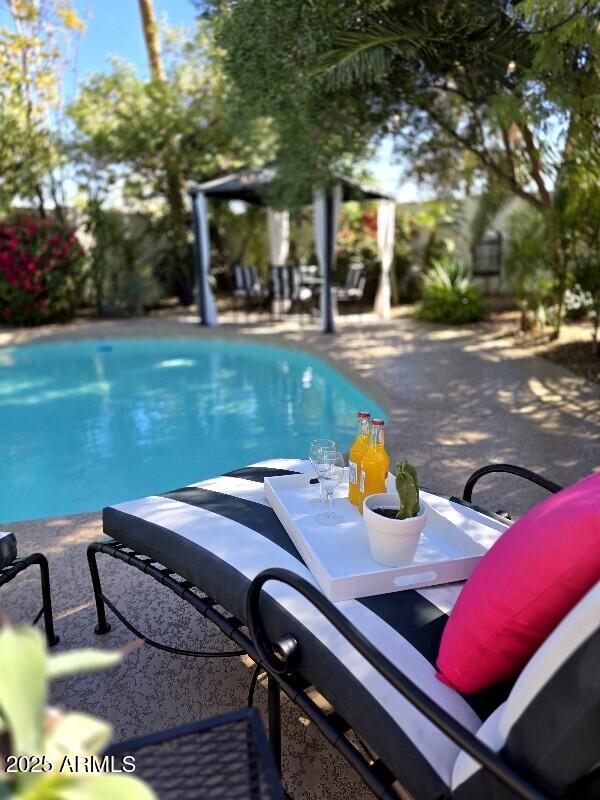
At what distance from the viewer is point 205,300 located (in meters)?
11.1

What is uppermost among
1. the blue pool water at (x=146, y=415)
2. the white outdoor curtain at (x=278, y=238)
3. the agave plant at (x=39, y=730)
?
the white outdoor curtain at (x=278, y=238)

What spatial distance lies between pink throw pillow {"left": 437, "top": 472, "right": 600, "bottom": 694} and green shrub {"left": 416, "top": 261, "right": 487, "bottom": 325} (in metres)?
9.85

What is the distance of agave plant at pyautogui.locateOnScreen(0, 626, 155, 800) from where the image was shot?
0.66 metres

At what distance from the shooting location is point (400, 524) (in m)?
1.71

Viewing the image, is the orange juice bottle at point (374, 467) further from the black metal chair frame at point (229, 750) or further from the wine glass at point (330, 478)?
the black metal chair frame at point (229, 750)

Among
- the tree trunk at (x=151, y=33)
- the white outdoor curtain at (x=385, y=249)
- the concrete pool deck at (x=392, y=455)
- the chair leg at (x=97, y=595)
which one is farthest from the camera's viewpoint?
the tree trunk at (x=151, y=33)

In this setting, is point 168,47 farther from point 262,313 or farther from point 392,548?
point 392,548

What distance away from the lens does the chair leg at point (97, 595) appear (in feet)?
7.93

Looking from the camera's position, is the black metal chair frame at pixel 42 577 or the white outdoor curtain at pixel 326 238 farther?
the white outdoor curtain at pixel 326 238

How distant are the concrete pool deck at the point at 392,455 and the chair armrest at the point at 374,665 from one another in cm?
46

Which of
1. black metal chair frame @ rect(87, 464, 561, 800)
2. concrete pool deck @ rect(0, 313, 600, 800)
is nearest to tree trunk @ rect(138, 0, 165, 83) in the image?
concrete pool deck @ rect(0, 313, 600, 800)

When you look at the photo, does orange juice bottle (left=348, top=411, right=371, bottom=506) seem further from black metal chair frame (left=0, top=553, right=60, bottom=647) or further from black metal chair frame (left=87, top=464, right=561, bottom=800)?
black metal chair frame (left=0, top=553, right=60, bottom=647)

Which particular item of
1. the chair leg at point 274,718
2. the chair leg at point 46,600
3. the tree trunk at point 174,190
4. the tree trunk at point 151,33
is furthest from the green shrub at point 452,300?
the chair leg at point 274,718

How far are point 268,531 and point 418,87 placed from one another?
19.3 ft
